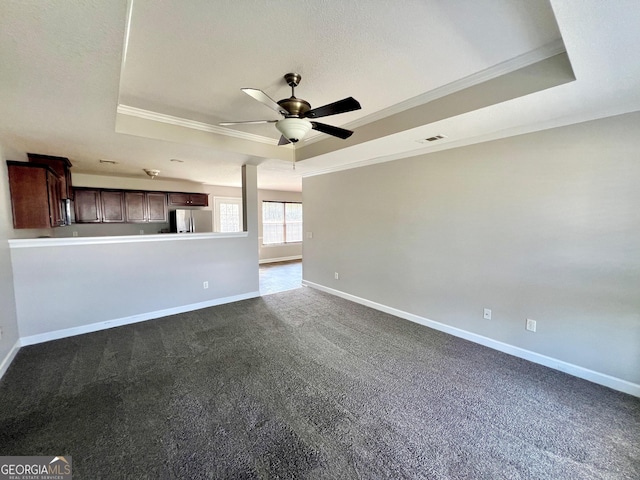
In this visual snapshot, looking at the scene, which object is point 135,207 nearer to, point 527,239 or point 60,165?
point 60,165

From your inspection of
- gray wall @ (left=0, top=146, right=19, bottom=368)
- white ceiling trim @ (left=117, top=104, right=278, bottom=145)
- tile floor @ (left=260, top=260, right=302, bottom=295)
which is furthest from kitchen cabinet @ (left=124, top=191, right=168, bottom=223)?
white ceiling trim @ (left=117, top=104, right=278, bottom=145)

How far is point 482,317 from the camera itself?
3.05 metres

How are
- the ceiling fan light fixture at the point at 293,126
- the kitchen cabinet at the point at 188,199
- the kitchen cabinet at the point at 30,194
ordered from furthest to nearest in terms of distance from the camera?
the kitchen cabinet at the point at 188,199 → the kitchen cabinet at the point at 30,194 → the ceiling fan light fixture at the point at 293,126

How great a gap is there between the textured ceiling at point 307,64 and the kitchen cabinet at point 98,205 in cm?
207

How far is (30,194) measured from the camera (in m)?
3.17

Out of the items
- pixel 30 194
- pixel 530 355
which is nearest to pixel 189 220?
pixel 30 194

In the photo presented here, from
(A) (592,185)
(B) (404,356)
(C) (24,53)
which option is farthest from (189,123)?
(A) (592,185)

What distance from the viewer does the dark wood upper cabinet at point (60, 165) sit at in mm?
3699

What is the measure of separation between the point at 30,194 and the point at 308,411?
4.14m

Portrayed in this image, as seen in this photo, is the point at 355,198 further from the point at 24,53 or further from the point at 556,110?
the point at 24,53

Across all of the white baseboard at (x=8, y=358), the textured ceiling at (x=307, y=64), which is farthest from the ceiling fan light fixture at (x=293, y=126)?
the white baseboard at (x=8, y=358)

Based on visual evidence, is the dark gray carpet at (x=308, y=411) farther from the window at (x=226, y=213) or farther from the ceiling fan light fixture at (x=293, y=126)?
the window at (x=226, y=213)

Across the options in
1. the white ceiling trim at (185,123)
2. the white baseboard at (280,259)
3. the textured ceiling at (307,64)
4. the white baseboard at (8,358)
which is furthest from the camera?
the white baseboard at (280,259)

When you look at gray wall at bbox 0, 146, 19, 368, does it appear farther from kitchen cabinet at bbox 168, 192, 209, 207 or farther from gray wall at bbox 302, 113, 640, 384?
gray wall at bbox 302, 113, 640, 384
